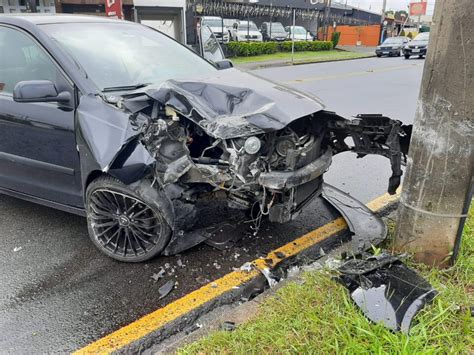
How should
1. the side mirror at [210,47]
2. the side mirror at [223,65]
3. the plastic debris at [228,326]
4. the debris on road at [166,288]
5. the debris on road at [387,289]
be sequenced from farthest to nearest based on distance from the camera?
1. the side mirror at [210,47]
2. the side mirror at [223,65]
3. the debris on road at [166,288]
4. the plastic debris at [228,326]
5. the debris on road at [387,289]

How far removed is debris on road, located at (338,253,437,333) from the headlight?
934 millimetres

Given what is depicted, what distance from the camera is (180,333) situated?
2.59 meters

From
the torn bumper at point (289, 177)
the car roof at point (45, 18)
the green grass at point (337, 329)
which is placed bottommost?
the green grass at point (337, 329)

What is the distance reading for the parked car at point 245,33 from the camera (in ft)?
86.8

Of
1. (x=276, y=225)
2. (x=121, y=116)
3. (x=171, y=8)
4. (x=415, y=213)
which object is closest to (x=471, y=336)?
(x=415, y=213)

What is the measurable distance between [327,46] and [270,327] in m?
32.6

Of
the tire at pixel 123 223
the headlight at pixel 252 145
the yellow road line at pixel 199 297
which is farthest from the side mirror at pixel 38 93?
the yellow road line at pixel 199 297

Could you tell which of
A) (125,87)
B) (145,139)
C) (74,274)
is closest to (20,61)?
(125,87)

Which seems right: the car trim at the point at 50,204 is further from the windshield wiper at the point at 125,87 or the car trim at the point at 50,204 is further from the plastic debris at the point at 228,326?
the plastic debris at the point at 228,326

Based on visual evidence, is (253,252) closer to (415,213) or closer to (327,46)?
(415,213)

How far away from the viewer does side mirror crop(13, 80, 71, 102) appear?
10.3 feet

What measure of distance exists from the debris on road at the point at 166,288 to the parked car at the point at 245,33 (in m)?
25.1

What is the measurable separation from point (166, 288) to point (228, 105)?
1.37m

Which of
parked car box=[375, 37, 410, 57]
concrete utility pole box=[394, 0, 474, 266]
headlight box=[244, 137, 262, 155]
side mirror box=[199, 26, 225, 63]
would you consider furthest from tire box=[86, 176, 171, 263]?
parked car box=[375, 37, 410, 57]
